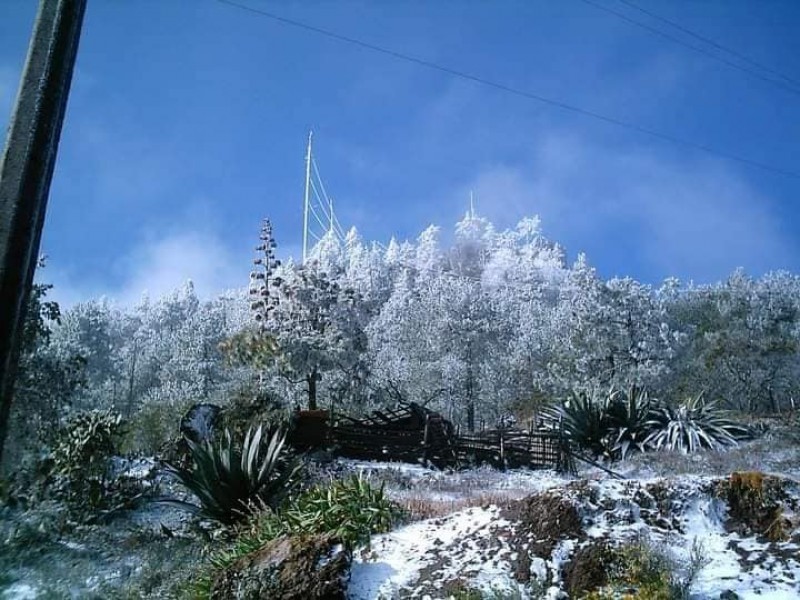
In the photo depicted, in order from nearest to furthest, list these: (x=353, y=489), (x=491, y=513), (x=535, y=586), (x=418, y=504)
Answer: (x=535, y=586), (x=491, y=513), (x=353, y=489), (x=418, y=504)

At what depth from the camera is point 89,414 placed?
1184 centimetres

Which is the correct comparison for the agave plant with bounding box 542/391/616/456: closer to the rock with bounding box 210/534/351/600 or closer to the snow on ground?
the snow on ground

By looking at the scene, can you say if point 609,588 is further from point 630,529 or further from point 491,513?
point 491,513

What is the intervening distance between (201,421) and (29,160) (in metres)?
13.2

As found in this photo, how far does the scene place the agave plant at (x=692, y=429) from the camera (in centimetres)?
1845

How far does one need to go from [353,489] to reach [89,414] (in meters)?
6.47

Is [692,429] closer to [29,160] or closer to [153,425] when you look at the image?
[29,160]

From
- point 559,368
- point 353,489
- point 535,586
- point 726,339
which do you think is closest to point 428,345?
point 559,368

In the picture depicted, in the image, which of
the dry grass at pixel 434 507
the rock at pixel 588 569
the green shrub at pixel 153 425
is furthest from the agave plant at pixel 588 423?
the rock at pixel 588 569

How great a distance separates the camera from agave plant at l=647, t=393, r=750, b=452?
60.5 ft

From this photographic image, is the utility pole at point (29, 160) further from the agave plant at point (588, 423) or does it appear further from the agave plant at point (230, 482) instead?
the agave plant at point (588, 423)

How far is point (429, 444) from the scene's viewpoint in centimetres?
1803

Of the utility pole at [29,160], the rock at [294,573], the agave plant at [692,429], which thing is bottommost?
the rock at [294,573]

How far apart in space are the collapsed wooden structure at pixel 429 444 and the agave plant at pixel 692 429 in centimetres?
315
